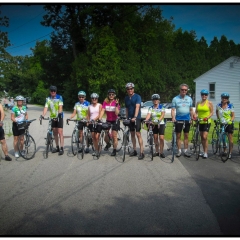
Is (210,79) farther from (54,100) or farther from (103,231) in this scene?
(103,231)

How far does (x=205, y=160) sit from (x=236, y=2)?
588 centimetres

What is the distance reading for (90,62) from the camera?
29.4m

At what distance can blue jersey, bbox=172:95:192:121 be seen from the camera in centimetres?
820

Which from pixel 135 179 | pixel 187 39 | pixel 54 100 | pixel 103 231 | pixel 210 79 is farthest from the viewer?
pixel 187 39

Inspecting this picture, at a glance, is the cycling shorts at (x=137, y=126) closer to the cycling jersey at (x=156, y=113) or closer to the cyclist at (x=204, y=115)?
the cycling jersey at (x=156, y=113)

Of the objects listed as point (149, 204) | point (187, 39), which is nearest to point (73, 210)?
point (149, 204)

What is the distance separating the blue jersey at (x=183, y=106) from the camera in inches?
323

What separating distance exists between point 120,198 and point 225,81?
21.7 meters

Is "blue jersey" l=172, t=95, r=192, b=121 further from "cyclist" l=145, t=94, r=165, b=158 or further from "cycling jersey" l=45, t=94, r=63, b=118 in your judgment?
"cycling jersey" l=45, t=94, r=63, b=118

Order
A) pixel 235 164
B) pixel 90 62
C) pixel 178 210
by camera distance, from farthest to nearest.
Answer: pixel 90 62 → pixel 235 164 → pixel 178 210

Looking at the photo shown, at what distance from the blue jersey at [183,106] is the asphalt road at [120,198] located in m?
1.32

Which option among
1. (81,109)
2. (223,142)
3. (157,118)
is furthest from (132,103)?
(223,142)

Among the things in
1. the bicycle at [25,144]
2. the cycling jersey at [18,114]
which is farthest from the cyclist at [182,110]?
the cycling jersey at [18,114]

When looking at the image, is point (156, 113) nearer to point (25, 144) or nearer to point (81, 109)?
point (81, 109)
